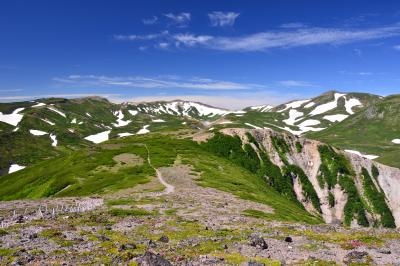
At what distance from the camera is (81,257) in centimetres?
2812

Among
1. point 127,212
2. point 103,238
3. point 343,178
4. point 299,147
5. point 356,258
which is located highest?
point 356,258

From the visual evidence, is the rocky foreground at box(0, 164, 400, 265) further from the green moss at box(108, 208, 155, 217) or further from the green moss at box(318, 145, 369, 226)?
the green moss at box(318, 145, 369, 226)

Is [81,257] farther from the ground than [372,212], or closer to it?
farther from the ground

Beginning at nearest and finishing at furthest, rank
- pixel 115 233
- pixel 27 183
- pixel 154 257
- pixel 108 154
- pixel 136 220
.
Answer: pixel 154 257
pixel 115 233
pixel 136 220
pixel 27 183
pixel 108 154

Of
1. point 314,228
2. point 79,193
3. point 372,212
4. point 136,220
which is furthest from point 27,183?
point 372,212

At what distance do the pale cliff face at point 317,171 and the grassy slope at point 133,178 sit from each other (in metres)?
28.5

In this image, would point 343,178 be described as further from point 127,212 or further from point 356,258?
point 356,258

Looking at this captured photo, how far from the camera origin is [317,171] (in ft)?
510

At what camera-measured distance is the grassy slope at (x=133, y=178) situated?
83.9 metres

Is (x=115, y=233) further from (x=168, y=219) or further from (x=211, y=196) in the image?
(x=211, y=196)

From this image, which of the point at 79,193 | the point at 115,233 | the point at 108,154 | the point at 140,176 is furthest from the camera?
the point at 108,154

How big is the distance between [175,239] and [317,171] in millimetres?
130313

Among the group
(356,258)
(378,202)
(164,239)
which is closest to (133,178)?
(164,239)

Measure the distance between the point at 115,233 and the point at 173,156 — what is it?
289 ft
